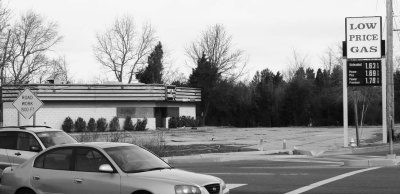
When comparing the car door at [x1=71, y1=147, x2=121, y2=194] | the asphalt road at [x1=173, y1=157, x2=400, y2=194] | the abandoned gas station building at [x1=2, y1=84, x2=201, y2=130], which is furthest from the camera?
the abandoned gas station building at [x1=2, y1=84, x2=201, y2=130]

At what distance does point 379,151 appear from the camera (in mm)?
26969

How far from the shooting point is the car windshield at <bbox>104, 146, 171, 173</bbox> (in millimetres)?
9211

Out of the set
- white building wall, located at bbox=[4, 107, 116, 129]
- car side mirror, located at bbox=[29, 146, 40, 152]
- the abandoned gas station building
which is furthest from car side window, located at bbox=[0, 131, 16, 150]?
white building wall, located at bbox=[4, 107, 116, 129]

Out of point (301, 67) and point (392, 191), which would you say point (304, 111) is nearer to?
point (301, 67)

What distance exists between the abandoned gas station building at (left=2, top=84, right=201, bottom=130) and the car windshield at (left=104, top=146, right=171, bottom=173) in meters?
43.6

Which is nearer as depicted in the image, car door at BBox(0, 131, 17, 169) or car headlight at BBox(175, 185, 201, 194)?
car headlight at BBox(175, 185, 201, 194)

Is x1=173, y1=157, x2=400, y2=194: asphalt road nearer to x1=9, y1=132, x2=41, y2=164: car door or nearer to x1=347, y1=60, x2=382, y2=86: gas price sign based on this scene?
x1=9, y1=132, x2=41, y2=164: car door

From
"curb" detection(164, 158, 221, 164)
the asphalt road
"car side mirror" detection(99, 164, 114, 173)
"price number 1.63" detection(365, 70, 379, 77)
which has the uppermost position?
"price number 1.63" detection(365, 70, 379, 77)

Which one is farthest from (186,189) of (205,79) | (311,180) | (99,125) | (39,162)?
(205,79)

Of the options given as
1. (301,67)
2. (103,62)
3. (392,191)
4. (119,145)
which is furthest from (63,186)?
(301,67)

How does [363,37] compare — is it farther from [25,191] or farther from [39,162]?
[25,191]

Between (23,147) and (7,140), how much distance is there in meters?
0.53

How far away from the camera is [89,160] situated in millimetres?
9438

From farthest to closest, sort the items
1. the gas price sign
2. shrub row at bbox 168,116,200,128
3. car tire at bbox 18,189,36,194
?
shrub row at bbox 168,116,200,128, the gas price sign, car tire at bbox 18,189,36,194
